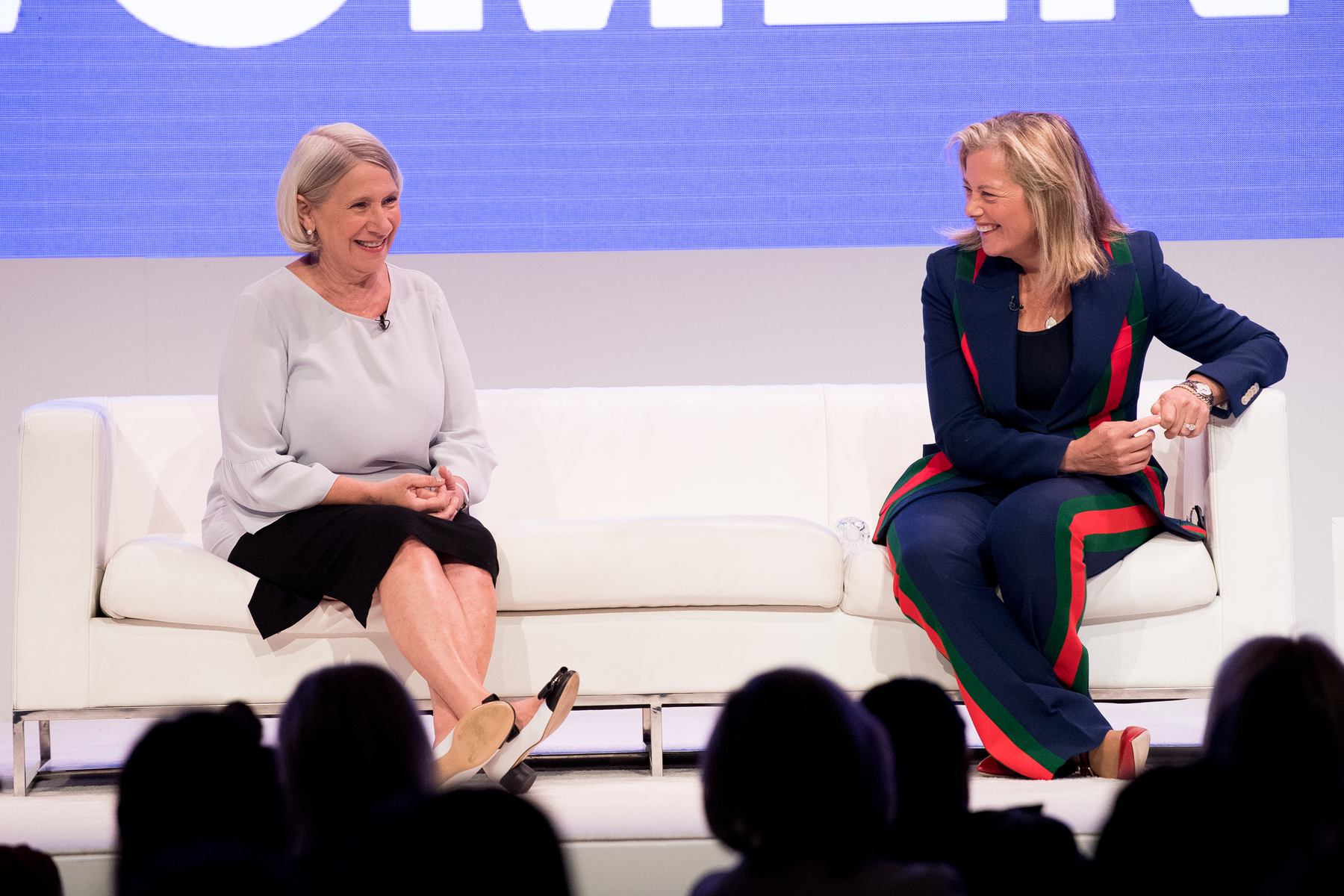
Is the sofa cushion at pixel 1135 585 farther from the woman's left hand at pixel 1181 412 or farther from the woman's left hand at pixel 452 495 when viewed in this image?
the woman's left hand at pixel 452 495

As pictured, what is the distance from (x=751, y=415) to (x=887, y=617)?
0.75 metres

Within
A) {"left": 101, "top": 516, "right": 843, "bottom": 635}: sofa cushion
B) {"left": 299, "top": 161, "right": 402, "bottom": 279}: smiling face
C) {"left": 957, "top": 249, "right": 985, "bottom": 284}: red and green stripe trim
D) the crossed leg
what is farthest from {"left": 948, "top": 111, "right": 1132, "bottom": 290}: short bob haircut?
the crossed leg

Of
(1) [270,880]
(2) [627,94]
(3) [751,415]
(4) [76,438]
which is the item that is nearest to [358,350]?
(4) [76,438]

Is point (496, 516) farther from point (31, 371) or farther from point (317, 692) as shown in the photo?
point (317, 692)

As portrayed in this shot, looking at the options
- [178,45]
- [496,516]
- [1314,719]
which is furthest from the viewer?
[178,45]

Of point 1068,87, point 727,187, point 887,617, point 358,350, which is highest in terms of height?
point 1068,87

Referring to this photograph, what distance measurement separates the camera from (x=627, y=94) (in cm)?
329

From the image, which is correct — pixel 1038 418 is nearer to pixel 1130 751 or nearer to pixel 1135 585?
pixel 1135 585

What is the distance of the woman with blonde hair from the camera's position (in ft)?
7.00

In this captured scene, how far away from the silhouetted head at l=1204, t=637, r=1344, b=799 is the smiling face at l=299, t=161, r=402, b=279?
1.76 m

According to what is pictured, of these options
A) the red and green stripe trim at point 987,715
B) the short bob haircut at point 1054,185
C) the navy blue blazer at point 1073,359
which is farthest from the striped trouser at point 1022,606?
the short bob haircut at point 1054,185

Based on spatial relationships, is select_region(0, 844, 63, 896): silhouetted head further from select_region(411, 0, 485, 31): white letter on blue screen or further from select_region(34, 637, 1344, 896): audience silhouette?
select_region(411, 0, 485, 31): white letter on blue screen

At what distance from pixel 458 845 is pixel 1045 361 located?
74.8 inches

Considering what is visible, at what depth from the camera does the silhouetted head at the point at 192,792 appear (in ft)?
2.67
